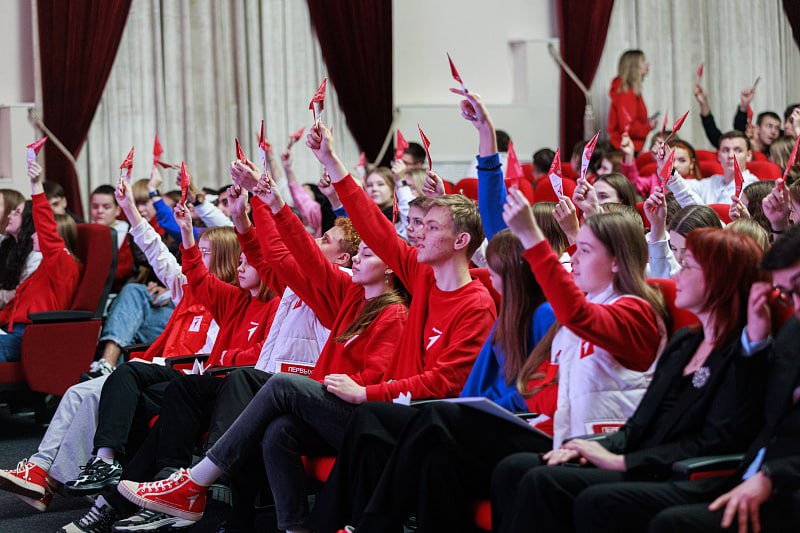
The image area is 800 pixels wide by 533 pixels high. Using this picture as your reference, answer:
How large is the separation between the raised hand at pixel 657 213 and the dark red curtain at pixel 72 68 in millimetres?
5467

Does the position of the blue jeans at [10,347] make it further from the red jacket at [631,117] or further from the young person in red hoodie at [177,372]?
the red jacket at [631,117]

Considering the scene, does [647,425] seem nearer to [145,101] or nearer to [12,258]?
[12,258]

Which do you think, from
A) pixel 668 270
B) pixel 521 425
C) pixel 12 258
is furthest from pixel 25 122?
pixel 521 425

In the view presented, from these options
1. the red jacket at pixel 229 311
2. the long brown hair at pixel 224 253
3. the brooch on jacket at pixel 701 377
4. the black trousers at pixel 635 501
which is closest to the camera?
the black trousers at pixel 635 501

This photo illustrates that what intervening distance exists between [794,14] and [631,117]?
230cm

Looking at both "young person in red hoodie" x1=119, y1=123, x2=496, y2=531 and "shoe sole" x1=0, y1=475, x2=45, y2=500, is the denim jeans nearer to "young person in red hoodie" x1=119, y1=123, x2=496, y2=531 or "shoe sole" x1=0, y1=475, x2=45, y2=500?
"young person in red hoodie" x1=119, y1=123, x2=496, y2=531

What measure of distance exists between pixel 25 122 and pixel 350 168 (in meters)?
2.46

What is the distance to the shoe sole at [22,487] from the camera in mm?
3898

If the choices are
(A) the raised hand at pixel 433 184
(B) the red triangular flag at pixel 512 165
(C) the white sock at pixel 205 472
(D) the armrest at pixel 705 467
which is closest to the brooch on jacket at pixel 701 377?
(D) the armrest at pixel 705 467

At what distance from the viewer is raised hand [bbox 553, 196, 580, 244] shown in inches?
123

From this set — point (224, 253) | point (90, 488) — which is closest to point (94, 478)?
point (90, 488)

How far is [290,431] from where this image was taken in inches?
125

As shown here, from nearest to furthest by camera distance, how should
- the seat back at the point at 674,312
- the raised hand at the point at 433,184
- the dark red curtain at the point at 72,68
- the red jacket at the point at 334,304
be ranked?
1. the seat back at the point at 674,312
2. the red jacket at the point at 334,304
3. the raised hand at the point at 433,184
4. the dark red curtain at the point at 72,68

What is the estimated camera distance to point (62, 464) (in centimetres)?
402
